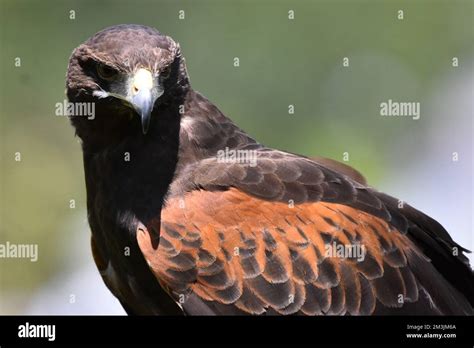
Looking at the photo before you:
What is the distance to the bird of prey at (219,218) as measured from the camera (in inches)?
241

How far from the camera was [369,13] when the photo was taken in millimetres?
10000

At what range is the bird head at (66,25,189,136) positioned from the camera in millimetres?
6152

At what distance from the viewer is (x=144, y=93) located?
6043 mm

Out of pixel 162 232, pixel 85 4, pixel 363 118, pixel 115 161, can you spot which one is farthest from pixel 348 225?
pixel 85 4

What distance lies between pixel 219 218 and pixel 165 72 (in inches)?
39.9
